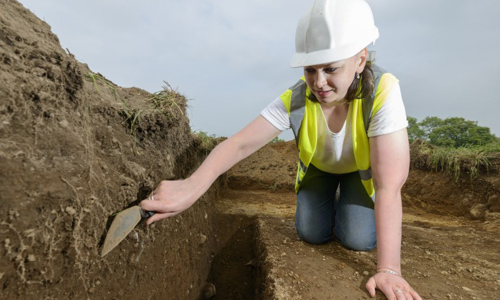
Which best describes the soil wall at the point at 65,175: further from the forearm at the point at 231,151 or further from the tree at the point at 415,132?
the tree at the point at 415,132

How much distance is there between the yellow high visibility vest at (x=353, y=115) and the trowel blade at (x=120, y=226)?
103 centimetres

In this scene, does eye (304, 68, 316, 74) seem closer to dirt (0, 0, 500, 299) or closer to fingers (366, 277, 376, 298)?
dirt (0, 0, 500, 299)

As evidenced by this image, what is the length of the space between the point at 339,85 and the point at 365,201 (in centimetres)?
111

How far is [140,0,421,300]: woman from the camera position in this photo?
4.86 feet

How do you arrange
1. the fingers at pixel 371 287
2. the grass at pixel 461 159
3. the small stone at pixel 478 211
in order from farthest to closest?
the grass at pixel 461 159 → the small stone at pixel 478 211 → the fingers at pixel 371 287

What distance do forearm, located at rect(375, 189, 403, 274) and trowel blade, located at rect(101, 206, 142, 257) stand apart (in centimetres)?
123

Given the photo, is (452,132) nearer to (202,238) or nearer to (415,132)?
(415,132)

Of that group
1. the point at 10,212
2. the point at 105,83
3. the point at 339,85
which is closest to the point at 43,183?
the point at 10,212

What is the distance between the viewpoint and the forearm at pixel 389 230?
5.24 feet

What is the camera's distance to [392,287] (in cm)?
150

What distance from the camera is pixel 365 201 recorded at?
7.47 ft

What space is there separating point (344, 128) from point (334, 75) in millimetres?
396

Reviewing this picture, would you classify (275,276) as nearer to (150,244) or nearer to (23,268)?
(150,244)

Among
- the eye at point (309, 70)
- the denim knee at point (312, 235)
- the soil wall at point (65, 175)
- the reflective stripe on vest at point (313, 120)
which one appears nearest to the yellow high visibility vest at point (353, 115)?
the reflective stripe on vest at point (313, 120)
